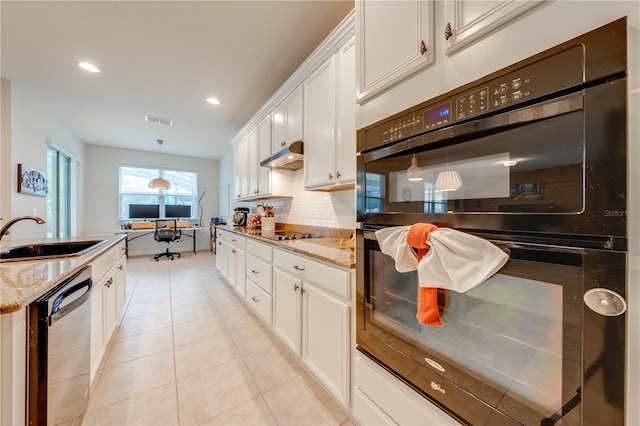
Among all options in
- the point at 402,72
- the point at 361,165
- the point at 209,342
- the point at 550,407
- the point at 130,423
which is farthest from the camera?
the point at 209,342

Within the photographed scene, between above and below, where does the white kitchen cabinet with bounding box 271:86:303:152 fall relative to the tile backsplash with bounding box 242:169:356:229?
above

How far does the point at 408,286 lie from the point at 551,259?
44 centimetres

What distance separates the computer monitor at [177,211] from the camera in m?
5.92

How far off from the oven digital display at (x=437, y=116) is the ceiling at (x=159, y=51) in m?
1.50

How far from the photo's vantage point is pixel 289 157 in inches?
88.3

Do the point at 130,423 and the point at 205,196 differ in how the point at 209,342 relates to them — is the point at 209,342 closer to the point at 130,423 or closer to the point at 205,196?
the point at 130,423

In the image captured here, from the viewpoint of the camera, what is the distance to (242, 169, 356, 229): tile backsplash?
7.06 ft

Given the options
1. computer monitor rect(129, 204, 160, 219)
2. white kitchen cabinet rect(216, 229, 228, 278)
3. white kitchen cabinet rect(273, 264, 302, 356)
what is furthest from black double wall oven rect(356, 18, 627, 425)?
computer monitor rect(129, 204, 160, 219)

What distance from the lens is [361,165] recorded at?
1.06m

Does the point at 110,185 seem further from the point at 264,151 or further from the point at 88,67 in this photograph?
the point at 264,151

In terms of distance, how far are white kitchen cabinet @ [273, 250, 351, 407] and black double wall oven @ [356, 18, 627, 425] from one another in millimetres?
430

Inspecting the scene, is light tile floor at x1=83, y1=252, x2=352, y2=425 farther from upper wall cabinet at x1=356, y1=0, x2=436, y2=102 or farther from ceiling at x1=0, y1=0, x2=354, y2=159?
ceiling at x1=0, y1=0, x2=354, y2=159

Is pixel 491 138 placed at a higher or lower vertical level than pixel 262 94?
lower

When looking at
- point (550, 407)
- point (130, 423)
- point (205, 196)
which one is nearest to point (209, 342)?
point (130, 423)
